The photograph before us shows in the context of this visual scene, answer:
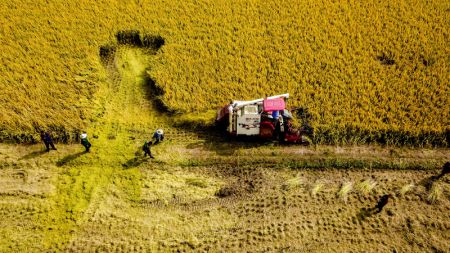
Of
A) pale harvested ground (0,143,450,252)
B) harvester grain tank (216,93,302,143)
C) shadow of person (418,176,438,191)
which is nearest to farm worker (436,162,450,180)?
shadow of person (418,176,438,191)

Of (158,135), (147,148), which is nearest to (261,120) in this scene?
(158,135)

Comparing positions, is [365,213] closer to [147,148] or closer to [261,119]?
[261,119]

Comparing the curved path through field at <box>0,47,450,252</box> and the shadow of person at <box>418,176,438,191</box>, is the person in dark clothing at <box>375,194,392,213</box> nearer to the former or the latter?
the curved path through field at <box>0,47,450,252</box>

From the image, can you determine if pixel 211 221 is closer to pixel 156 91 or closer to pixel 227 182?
pixel 227 182

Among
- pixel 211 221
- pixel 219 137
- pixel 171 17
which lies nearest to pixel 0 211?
pixel 211 221

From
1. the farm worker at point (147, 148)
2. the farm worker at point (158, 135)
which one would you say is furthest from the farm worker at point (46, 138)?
the farm worker at point (158, 135)

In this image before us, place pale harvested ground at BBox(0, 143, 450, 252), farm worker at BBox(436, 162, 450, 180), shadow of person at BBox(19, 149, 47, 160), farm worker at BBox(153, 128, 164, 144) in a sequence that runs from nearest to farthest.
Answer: pale harvested ground at BBox(0, 143, 450, 252) < farm worker at BBox(436, 162, 450, 180) < shadow of person at BBox(19, 149, 47, 160) < farm worker at BBox(153, 128, 164, 144)

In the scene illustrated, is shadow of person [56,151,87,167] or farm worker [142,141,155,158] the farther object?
shadow of person [56,151,87,167]
